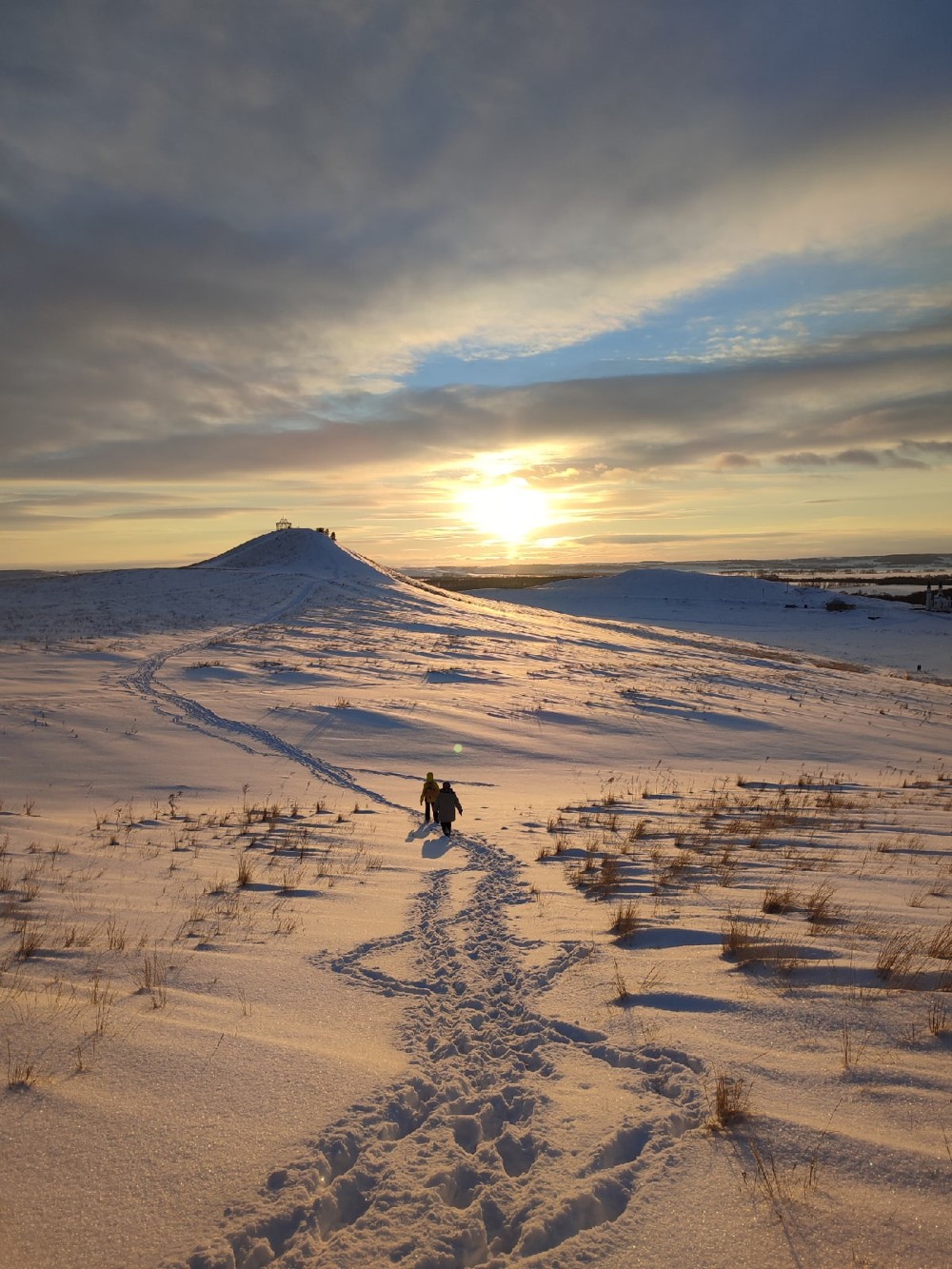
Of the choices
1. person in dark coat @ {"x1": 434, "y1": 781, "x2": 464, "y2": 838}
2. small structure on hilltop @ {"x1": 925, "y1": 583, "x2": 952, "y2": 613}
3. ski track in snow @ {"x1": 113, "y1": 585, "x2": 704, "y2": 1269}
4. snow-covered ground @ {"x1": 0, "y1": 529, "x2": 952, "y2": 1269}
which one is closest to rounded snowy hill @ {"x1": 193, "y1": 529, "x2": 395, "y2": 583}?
snow-covered ground @ {"x1": 0, "y1": 529, "x2": 952, "y2": 1269}

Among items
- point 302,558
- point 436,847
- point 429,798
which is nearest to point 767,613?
point 302,558

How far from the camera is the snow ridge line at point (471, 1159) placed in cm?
299

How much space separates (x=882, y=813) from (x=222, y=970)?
33.5 ft

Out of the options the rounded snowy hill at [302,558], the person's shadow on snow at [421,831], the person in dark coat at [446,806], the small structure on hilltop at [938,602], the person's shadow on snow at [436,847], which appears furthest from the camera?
the small structure on hilltop at [938,602]

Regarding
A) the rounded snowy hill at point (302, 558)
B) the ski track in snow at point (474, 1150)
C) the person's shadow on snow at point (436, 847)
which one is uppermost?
the rounded snowy hill at point (302, 558)

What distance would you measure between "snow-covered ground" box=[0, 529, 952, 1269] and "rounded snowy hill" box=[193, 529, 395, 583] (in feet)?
132

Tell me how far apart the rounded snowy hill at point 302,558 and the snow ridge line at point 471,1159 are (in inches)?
1914

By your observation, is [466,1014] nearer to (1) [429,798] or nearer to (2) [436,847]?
(2) [436,847]

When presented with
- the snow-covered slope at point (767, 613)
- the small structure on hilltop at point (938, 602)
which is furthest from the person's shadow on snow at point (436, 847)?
the small structure on hilltop at point (938, 602)

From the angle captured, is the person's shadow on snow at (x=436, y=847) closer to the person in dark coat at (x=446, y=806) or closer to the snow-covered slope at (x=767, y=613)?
the person in dark coat at (x=446, y=806)

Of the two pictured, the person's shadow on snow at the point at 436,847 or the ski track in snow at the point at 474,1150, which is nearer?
the ski track in snow at the point at 474,1150

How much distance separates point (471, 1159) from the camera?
3.49m

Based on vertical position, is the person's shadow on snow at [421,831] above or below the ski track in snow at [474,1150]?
below

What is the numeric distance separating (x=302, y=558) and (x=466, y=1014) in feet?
189
